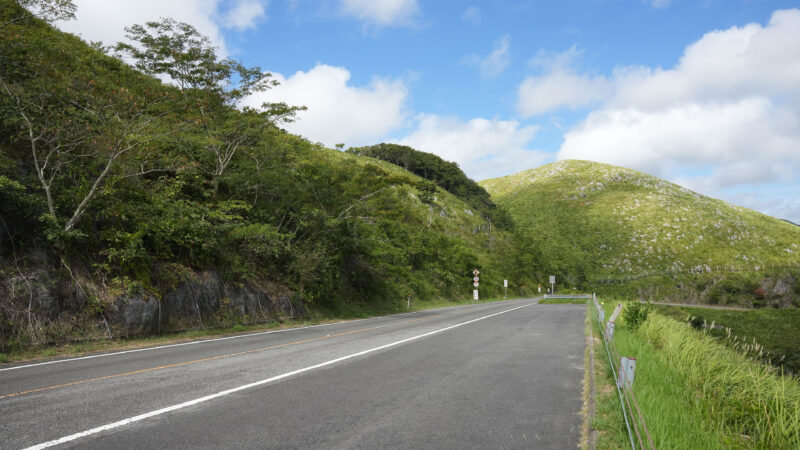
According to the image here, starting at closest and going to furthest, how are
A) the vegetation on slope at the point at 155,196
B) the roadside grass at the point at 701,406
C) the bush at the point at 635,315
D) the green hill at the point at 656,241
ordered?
1. the roadside grass at the point at 701,406
2. the vegetation on slope at the point at 155,196
3. the bush at the point at 635,315
4. the green hill at the point at 656,241

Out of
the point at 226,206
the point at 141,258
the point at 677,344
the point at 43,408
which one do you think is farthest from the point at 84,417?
the point at 226,206

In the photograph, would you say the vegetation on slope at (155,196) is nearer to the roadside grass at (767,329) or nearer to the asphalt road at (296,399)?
the asphalt road at (296,399)

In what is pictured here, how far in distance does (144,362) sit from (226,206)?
9285mm

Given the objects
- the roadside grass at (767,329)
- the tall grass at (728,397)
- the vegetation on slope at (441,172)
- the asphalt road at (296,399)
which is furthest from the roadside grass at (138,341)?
the vegetation on slope at (441,172)

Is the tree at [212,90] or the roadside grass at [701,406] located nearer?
the roadside grass at [701,406]

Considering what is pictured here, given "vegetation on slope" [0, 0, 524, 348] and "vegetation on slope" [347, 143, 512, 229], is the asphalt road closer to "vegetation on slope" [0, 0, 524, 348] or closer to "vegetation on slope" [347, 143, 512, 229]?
"vegetation on slope" [0, 0, 524, 348]

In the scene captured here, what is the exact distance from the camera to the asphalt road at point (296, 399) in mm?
4160

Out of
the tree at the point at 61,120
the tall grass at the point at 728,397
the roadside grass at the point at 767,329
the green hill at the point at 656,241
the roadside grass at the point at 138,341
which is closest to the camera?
the tall grass at the point at 728,397

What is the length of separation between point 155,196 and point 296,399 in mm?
11406

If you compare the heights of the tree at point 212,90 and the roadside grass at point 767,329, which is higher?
the tree at point 212,90

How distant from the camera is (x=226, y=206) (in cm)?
1620

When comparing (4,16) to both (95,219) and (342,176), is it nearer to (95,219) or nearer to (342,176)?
(95,219)

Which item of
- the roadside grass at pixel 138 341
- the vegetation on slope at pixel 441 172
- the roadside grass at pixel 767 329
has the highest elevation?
the vegetation on slope at pixel 441 172

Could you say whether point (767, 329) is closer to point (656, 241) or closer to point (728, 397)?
point (728, 397)
